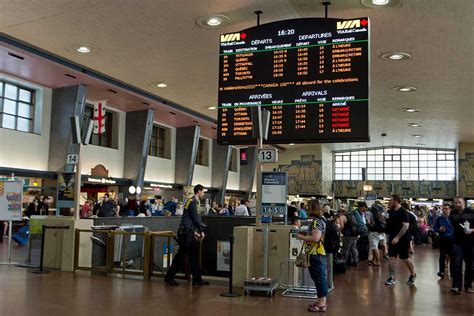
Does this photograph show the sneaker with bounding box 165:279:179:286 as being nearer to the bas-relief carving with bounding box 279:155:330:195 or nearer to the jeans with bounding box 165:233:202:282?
the jeans with bounding box 165:233:202:282

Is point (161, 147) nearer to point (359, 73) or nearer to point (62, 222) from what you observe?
point (62, 222)

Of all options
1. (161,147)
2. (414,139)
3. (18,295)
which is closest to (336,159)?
(414,139)

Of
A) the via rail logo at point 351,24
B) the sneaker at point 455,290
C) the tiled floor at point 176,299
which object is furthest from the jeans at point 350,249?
the via rail logo at point 351,24

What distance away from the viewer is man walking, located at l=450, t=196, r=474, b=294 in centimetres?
806

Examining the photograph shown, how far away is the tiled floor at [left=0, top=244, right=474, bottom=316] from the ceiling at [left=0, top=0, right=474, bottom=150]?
477 cm

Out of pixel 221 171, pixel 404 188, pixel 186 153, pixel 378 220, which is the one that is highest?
pixel 186 153

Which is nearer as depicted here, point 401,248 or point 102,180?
point 401,248

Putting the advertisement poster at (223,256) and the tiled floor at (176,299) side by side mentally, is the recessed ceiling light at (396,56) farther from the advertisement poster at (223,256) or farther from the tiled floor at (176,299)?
the advertisement poster at (223,256)

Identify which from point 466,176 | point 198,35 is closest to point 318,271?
point 198,35

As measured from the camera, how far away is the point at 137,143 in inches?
906

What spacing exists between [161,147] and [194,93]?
11610 millimetres

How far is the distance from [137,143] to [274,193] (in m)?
16.0

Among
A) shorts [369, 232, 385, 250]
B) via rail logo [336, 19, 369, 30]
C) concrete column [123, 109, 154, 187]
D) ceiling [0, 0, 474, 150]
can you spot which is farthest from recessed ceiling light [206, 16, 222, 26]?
concrete column [123, 109, 154, 187]

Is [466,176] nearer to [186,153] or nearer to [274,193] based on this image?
[186,153]
